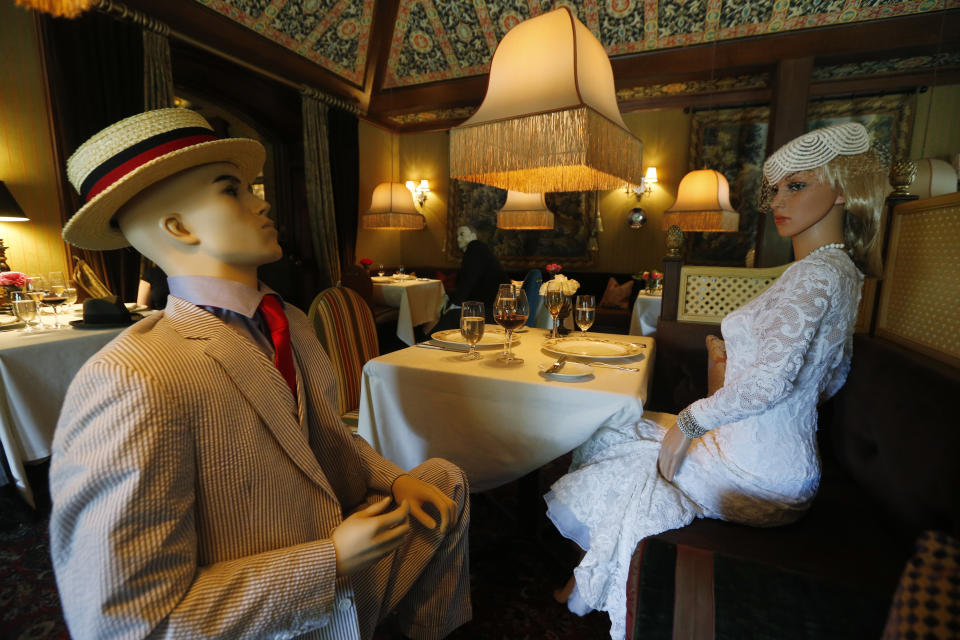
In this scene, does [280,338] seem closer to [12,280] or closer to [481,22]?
[12,280]

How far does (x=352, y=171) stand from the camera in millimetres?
6438

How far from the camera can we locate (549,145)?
1.34 meters

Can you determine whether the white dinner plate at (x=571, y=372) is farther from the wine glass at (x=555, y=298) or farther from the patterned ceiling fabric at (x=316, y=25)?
the patterned ceiling fabric at (x=316, y=25)

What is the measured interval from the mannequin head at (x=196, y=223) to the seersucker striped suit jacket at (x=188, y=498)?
0.29 ft

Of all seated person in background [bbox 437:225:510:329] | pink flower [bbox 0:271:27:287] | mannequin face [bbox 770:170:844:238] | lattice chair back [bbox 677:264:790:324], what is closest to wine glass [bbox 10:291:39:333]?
pink flower [bbox 0:271:27:287]

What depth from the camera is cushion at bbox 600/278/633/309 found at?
5.92m

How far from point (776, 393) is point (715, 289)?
136cm

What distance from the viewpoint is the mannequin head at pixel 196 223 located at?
77 cm

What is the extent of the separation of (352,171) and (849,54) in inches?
233

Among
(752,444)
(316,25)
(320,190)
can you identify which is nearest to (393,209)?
(320,190)

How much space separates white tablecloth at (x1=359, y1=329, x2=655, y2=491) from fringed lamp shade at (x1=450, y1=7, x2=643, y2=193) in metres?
0.68

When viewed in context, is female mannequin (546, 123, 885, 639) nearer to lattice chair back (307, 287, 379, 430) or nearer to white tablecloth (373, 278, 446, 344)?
lattice chair back (307, 287, 379, 430)

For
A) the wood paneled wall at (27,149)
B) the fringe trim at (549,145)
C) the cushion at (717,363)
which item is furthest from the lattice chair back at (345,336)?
the wood paneled wall at (27,149)

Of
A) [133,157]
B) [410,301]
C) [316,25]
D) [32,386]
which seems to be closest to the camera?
[133,157]
